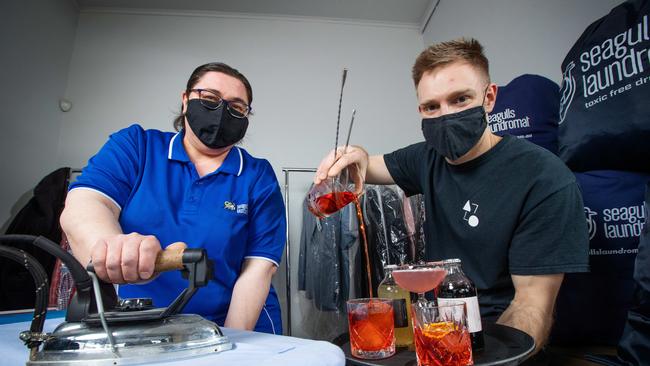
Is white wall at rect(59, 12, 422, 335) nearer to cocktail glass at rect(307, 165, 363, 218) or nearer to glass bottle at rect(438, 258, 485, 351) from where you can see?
cocktail glass at rect(307, 165, 363, 218)

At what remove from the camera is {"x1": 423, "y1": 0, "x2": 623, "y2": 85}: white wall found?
1.66 m

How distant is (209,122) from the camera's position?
3.69ft

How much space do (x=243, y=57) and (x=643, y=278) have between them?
2.84m

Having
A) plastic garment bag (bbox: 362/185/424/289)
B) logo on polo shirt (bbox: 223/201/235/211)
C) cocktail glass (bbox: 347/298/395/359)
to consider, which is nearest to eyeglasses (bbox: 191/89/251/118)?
logo on polo shirt (bbox: 223/201/235/211)

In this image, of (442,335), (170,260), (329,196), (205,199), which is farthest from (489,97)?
(170,260)

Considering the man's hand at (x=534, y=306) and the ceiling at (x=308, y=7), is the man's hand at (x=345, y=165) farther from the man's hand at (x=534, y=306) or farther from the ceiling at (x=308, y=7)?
the ceiling at (x=308, y=7)

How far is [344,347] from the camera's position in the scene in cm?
73

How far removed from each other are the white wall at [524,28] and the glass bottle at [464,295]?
147 cm

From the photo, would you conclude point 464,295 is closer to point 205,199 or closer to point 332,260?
point 205,199

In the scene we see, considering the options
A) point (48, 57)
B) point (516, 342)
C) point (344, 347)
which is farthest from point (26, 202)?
point (516, 342)

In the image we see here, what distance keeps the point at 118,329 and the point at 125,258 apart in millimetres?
101

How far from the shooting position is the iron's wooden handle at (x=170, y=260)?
558mm

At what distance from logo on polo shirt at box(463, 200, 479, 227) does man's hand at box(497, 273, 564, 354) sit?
7.5 inches

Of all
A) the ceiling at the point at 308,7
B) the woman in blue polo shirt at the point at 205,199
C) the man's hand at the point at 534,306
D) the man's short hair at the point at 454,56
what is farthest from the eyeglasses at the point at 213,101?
the ceiling at the point at 308,7
